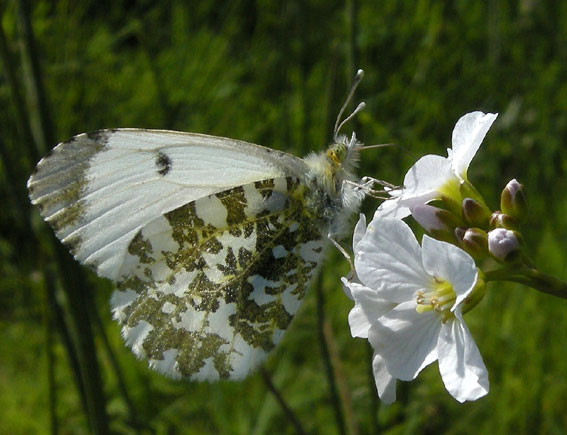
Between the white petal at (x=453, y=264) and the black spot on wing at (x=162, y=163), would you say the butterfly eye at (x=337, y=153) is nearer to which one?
the black spot on wing at (x=162, y=163)

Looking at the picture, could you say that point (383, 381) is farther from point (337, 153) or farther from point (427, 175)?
point (337, 153)

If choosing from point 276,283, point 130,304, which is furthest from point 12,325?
point 276,283

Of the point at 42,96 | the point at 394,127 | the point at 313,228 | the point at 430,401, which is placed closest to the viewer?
the point at 42,96

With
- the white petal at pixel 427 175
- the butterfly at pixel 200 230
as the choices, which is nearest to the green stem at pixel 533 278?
the white petal at pixel 427 175

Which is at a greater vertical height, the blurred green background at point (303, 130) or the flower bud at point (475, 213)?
the flower bud at point (475, 213)

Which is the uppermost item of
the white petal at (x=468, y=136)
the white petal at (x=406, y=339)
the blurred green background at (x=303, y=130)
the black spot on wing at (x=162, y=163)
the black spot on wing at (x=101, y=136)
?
the white petal at (x=468, y=136)

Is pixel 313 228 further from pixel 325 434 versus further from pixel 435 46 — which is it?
pixel 435 46
